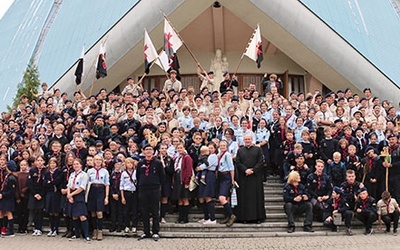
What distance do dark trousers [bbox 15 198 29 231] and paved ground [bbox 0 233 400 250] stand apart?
0.74 meters

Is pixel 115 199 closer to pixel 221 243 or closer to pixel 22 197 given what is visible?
pixel 22 197

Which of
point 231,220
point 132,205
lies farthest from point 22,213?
point 231,220

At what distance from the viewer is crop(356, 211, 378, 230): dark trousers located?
8617 mm

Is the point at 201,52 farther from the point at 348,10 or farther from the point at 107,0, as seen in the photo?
the point at 348,10

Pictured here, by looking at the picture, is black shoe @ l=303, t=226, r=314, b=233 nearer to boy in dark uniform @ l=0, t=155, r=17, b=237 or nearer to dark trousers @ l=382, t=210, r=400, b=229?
dark trousers @ l=382, t=210, r=400, b=229

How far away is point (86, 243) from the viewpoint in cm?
812

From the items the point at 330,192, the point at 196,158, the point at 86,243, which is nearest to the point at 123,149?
the point at 196,158

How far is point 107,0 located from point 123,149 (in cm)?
1017

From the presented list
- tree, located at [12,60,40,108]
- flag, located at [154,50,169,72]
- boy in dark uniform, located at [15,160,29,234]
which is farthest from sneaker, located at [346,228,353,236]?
tree, located at [12,60,40,108]

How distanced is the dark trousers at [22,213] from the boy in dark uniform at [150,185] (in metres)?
2.49

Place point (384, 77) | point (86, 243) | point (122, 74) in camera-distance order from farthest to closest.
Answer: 1. point (122, 74)
2. point (384, 77)
3. point (86, 243)

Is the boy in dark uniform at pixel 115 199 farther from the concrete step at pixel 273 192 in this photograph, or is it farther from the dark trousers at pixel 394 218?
the dark trousers at pixel 394 218

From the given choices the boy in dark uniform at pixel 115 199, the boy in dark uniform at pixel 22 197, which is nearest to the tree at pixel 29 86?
the boy in dark uniform at pixel 22 197

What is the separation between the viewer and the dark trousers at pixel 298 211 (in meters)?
8.72
